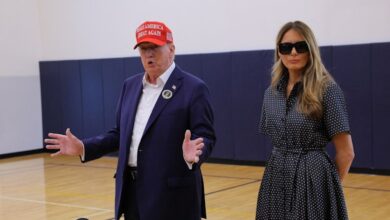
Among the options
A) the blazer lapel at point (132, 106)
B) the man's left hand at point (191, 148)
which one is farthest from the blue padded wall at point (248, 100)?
the man's left hand at point (191, 148)

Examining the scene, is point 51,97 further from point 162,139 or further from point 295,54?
point 295,54

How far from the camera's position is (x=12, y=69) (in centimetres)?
1141

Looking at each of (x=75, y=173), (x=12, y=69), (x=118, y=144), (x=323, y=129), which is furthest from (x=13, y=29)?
(x=323, y=129)

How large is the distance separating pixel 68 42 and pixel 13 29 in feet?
3.49

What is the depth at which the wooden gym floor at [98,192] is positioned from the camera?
6164 millimetres

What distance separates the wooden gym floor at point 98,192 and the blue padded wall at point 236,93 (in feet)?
1.27

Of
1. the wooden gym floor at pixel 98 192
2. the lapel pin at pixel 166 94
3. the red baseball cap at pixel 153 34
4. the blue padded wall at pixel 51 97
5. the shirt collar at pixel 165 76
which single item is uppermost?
the red baseball cap at pixel 153 34

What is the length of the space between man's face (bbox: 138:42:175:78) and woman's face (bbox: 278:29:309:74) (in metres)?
0.57

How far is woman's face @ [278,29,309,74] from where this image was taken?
2.82 meters

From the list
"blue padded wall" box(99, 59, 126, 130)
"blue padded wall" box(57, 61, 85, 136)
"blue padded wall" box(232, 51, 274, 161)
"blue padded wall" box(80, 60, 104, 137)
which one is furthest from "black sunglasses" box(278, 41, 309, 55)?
"blue padded wall" box(57, 61, 85, 136)

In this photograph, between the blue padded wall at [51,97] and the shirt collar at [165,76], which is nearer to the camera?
the shirt collar at [165,76]

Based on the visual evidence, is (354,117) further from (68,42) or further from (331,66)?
(68,42)

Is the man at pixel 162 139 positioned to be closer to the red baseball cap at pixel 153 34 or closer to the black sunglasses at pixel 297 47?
the red baseball cap at pixel 153 34

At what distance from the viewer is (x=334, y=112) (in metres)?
2.75
